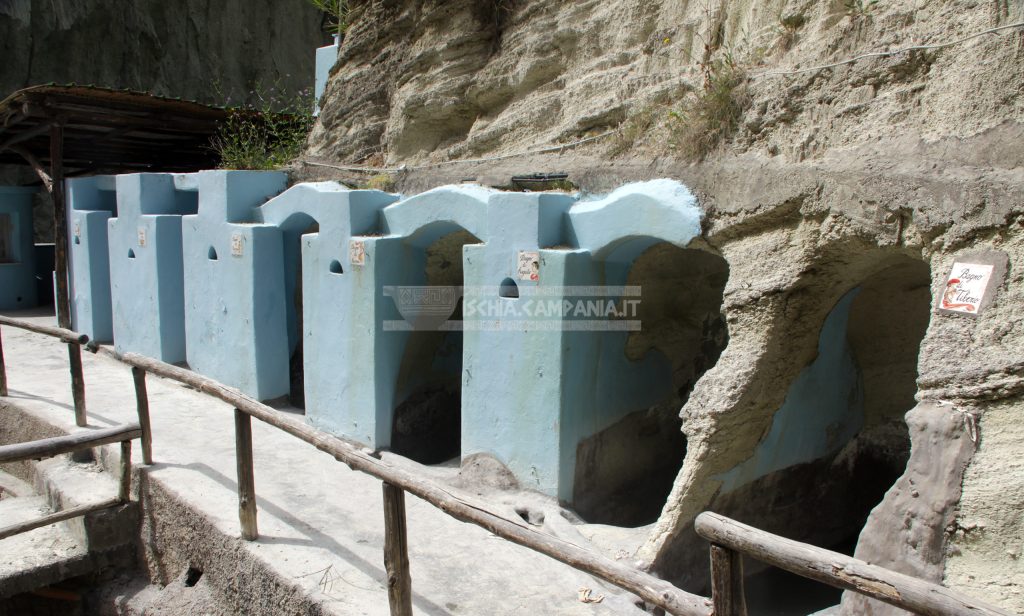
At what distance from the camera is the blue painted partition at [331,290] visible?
7078 mm

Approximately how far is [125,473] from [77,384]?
1.48 m

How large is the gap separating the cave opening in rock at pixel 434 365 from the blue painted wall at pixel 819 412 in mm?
3081

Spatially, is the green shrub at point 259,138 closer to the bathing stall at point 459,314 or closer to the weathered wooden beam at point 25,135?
the bathing stall at point 459,314

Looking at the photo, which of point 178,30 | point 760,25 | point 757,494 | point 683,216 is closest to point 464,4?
point 760,25

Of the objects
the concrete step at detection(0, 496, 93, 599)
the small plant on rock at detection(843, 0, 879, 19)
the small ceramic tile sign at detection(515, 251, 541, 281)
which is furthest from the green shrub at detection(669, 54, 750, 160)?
the concrete step at detection(0, 496, 93, 599)

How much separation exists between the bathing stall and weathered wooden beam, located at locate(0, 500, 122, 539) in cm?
209

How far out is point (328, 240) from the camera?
7.27 meters

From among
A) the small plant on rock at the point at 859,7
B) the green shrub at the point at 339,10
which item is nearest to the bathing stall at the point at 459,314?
the small plant on rock at the point at 859,7

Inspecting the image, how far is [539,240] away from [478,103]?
321cm

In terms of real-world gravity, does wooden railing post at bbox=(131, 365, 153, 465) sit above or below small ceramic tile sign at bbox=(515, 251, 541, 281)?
below

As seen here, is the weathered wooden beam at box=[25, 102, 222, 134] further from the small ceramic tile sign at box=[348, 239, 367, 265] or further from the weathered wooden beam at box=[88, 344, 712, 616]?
Answer: the weathered wooden beam at box=[88, 344, 712, 616]

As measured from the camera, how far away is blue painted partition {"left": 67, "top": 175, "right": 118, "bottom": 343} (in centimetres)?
1092

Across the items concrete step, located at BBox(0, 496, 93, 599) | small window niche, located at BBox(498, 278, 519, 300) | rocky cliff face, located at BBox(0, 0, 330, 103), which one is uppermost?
rocky cliff face, located at BBox(0, 0, 330, 103)

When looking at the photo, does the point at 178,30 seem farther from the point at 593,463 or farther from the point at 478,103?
the point at 593,463
